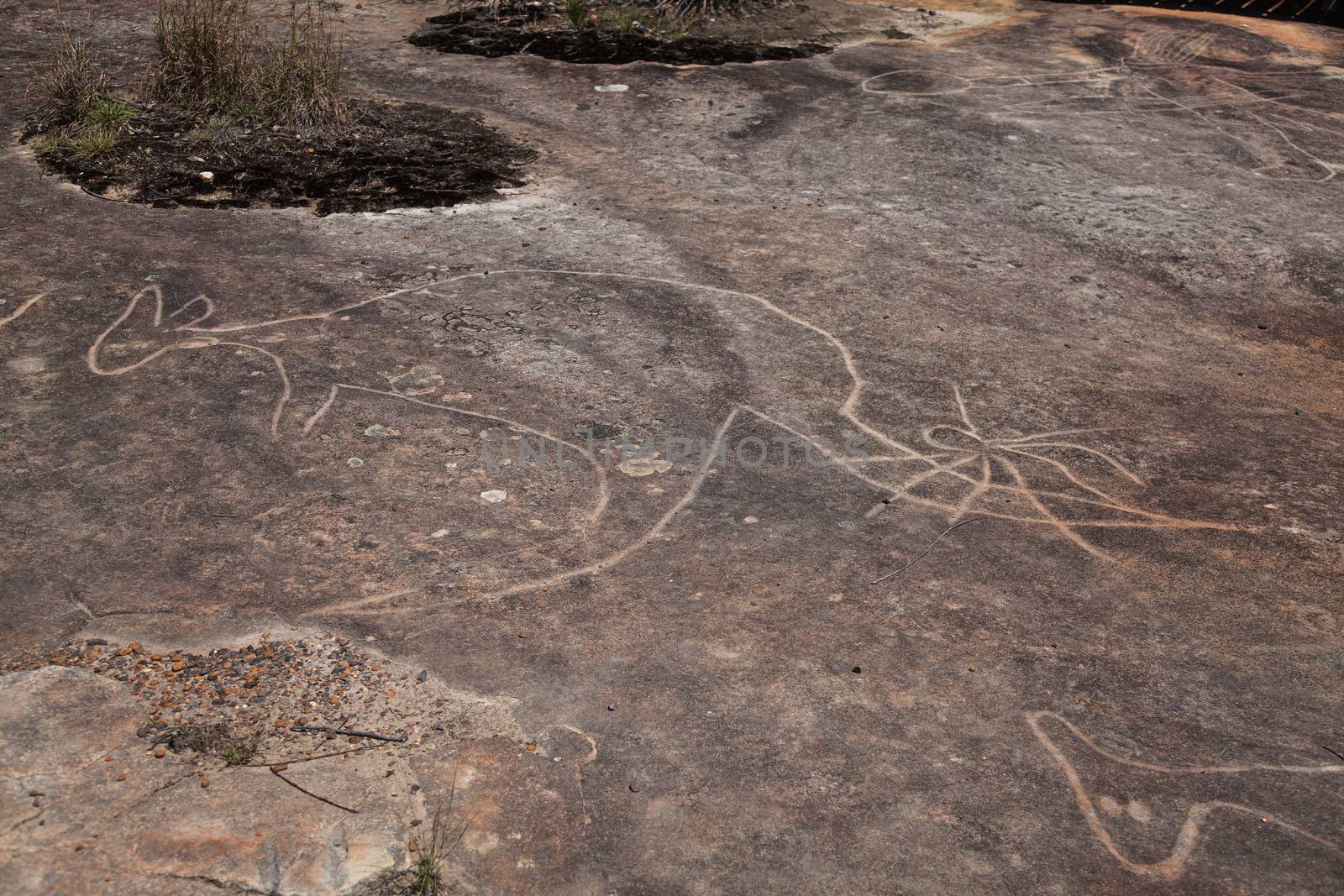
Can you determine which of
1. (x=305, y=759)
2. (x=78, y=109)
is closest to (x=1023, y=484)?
(x=305, y=759)

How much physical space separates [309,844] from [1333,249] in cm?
568

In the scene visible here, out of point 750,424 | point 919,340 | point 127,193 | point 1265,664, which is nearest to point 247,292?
point 127,193

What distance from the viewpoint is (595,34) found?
8.78 meters

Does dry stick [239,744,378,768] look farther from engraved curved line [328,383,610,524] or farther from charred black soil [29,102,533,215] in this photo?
charred black soil [29,102,533,215]

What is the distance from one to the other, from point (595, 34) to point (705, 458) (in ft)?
18.6

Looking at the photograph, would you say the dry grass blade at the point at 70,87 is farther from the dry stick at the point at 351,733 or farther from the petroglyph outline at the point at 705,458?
the dry stick at the point at 351,733

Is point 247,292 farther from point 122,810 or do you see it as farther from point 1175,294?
point 1175,294

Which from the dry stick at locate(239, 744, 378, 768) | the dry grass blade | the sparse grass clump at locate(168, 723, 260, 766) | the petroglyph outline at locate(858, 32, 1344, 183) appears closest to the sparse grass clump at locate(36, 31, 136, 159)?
the dry grass blade

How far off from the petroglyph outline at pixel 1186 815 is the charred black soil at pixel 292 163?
4.24 meters

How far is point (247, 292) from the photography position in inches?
197

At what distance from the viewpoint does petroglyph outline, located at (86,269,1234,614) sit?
143 inches

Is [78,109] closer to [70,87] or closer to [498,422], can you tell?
[70,87]

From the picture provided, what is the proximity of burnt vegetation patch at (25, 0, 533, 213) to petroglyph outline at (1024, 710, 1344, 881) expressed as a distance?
4.25 metres

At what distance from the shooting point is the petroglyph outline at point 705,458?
11.9ft
